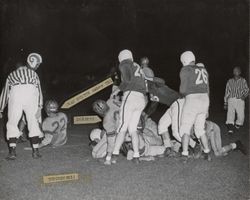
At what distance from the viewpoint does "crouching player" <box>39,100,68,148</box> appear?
930 centimetres

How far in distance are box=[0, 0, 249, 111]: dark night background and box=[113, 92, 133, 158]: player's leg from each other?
43.2 feet

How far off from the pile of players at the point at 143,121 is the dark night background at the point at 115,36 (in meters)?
12.4

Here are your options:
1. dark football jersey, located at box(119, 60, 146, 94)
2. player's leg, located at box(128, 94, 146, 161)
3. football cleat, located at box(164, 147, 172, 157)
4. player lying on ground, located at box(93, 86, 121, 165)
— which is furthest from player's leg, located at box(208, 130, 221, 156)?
player lying on ground, located at box(93, 86, 121, 165)

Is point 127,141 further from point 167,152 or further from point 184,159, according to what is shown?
point 184,159

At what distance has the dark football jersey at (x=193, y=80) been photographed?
7793 millimetres

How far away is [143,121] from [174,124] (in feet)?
1.97

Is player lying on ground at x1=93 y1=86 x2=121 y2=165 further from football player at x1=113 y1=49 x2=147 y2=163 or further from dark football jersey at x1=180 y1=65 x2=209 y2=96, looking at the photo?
dark football jersey at x1=180 y1=65 x2=209 y2=96

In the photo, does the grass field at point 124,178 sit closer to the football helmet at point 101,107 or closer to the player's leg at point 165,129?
the player's leg at point 165,129

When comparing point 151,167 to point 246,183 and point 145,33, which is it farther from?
point 145,33

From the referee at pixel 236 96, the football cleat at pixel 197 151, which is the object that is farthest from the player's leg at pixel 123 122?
the referee at pixel 236 96

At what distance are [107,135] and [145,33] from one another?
15.4m

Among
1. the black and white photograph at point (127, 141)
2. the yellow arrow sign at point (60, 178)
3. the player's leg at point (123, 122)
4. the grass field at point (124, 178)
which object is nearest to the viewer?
the grass field at point (124, 178)

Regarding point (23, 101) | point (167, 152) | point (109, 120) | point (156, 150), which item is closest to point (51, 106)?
point (23, 101)

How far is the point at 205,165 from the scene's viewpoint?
7.63 meters
